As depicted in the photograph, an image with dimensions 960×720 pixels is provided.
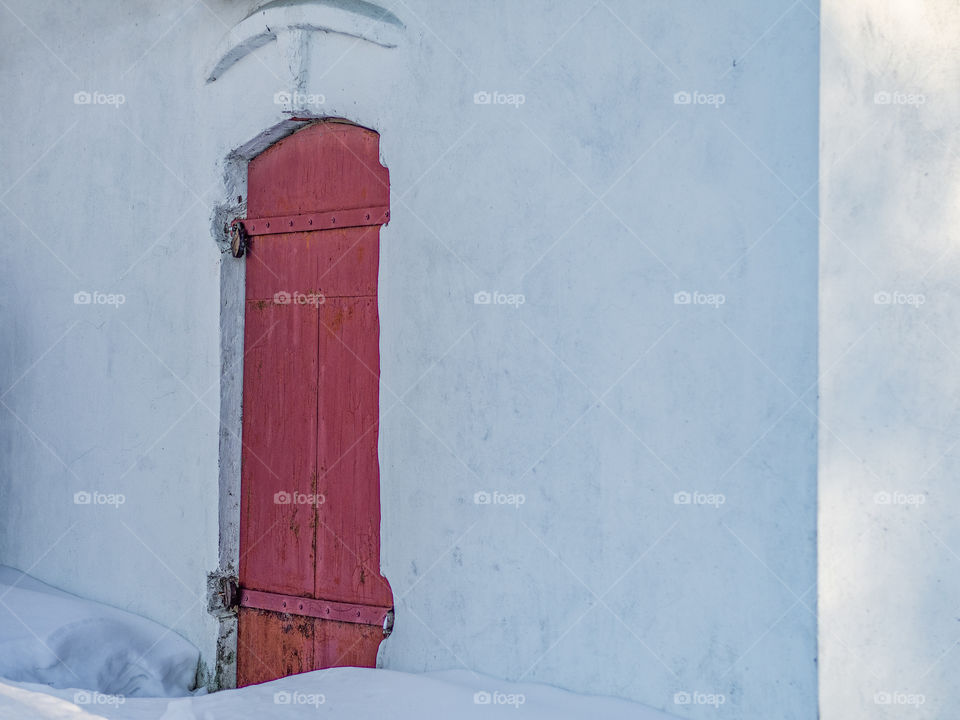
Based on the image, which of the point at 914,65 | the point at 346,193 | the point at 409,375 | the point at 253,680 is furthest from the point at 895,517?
the point at 253,680

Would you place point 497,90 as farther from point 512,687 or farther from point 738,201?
point 512,687

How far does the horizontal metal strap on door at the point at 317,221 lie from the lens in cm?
403

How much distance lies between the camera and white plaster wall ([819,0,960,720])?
273 centimetres

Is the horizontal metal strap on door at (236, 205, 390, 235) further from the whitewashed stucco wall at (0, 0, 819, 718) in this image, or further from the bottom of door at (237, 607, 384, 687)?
the bottom of door at (237, 607, 384, 687)

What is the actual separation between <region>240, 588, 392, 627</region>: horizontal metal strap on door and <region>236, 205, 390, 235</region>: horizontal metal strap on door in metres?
1.62

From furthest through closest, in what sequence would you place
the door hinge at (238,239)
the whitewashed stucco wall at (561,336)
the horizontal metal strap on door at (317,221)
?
the door hinge at (238,239) < the horizontal metal strap on door at (317,221) < the whitewashed stucco wall at (561,336)

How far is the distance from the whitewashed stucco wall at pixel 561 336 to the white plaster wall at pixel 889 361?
72 mm

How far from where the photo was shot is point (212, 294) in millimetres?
4492

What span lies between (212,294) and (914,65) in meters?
3.09

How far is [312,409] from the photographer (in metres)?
4.26

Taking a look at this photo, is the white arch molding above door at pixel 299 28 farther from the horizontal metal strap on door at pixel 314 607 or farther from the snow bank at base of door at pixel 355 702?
the snow bank at base of door at pixel 355 702

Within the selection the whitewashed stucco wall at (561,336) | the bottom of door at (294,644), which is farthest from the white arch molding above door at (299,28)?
the bottom of door at (294,644)

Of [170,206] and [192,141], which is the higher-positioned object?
[192,141]

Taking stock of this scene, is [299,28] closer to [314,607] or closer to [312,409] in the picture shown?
[312,409]
